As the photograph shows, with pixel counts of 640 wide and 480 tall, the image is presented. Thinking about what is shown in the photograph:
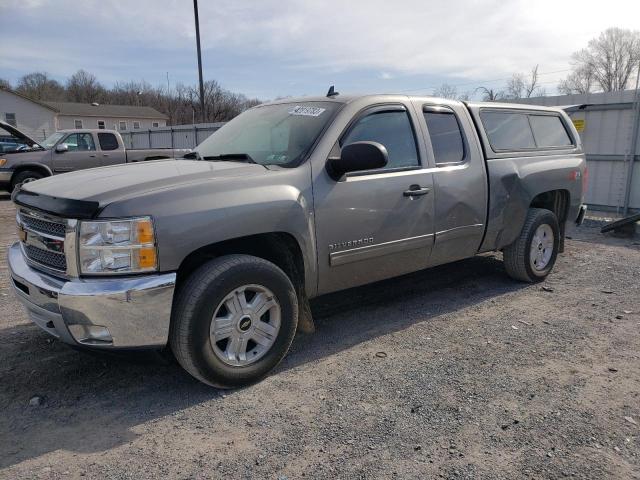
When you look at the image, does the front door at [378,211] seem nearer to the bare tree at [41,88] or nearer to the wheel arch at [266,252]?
the wheel arch at [266,252]

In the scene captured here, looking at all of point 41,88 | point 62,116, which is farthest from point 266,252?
point 41,88

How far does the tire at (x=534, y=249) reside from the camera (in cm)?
534

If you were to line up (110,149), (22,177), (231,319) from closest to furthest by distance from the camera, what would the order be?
(231,319), (22,177), (110,149)

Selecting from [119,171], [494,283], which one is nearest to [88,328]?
[119,171]

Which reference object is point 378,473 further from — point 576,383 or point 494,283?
point 494,283

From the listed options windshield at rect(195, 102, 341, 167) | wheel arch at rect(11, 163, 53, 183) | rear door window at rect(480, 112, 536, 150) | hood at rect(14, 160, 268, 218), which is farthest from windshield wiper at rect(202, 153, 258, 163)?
wheel arch at rect(11, 163, 53, 183)

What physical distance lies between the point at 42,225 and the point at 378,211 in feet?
7.41

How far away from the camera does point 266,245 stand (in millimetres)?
3549

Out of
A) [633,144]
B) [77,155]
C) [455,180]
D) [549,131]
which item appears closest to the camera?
[455,180]

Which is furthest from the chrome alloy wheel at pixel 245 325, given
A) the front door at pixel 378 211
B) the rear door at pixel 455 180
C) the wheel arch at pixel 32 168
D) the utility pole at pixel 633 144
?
the wheel arch at pixel 32 168

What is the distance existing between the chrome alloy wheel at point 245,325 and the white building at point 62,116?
51.8 meters

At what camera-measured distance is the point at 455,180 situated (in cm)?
445

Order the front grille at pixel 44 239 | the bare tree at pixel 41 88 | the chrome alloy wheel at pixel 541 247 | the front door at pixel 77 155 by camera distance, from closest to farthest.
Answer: the front grille at pixel 44 239 < the chrome alloy wheel at pixel 541 247 < the front door at pixel 77 155 < the bare tree at pixel 41 88

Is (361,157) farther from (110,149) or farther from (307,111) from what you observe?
(110,149)
